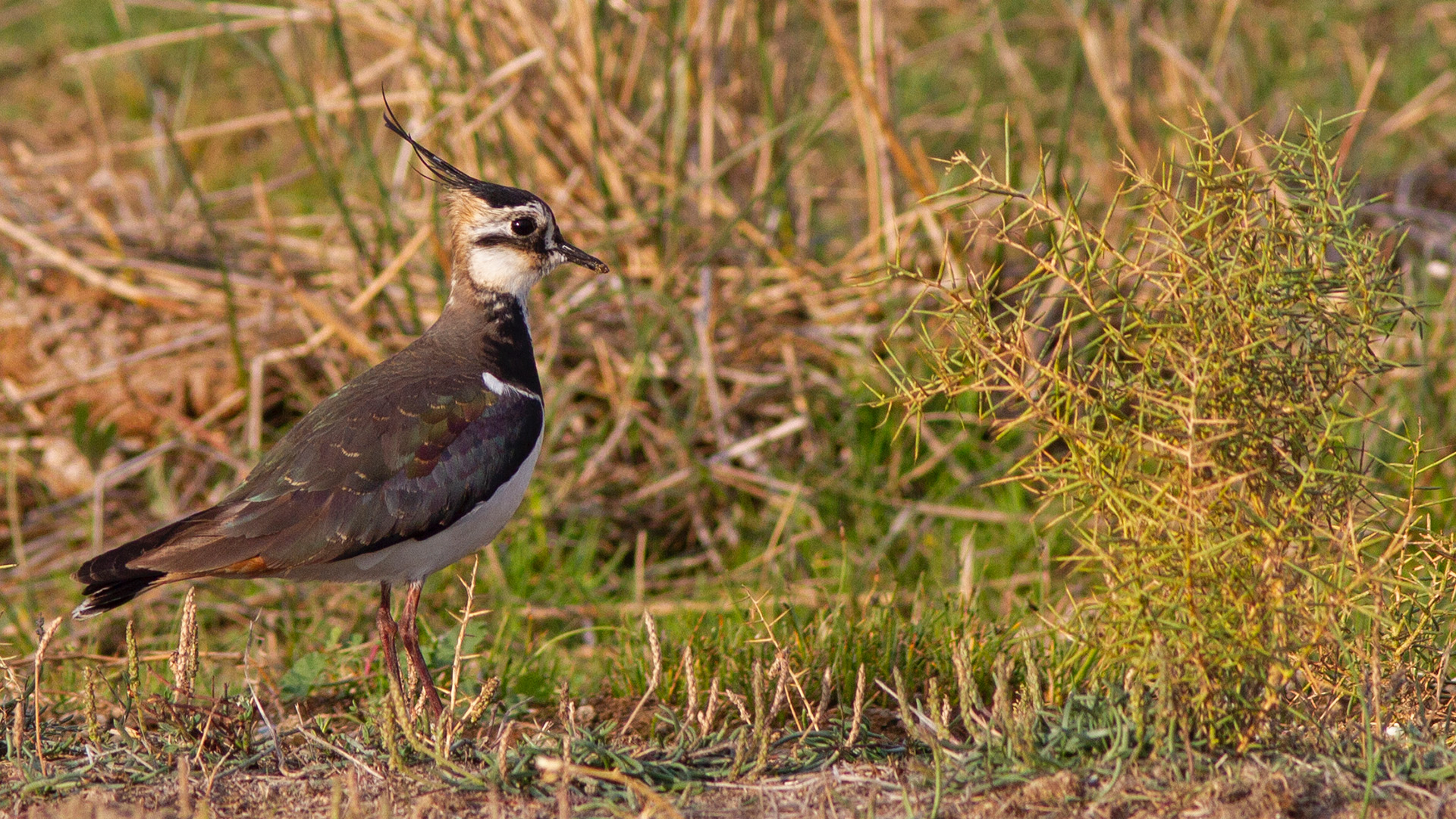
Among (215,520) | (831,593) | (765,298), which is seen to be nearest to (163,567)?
(215,520)

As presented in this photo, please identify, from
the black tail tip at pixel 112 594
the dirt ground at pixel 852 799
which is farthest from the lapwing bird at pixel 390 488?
the dirt ground at pixel 852 799

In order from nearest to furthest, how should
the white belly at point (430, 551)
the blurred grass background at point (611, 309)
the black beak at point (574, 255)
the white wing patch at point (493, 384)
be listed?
the white belly at point (430, 551)
the white wing patch at point (493, 384)
the black beak at point (574, 255)
the blurred grass background at point (611, 309)

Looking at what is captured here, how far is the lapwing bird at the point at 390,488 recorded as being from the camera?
3.60 m

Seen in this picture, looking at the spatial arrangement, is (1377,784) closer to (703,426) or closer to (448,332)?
(448,332)

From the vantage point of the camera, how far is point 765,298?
6.15 metres

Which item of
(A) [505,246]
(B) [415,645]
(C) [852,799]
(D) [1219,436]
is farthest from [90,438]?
(D) [1219,436]

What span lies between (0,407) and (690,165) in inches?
128

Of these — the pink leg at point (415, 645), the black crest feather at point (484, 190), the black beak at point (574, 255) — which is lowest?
the pink leg at point (415, 645)

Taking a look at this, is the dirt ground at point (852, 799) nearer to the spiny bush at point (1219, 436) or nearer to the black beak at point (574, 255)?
the spiny bush at point (1219, 436)

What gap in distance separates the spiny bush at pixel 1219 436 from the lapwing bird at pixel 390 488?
148 centimetres

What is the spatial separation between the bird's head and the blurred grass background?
3.46 feet

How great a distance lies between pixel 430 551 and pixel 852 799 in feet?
4.95

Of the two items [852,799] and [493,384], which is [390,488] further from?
[852,799]

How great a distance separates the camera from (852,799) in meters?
2.94
